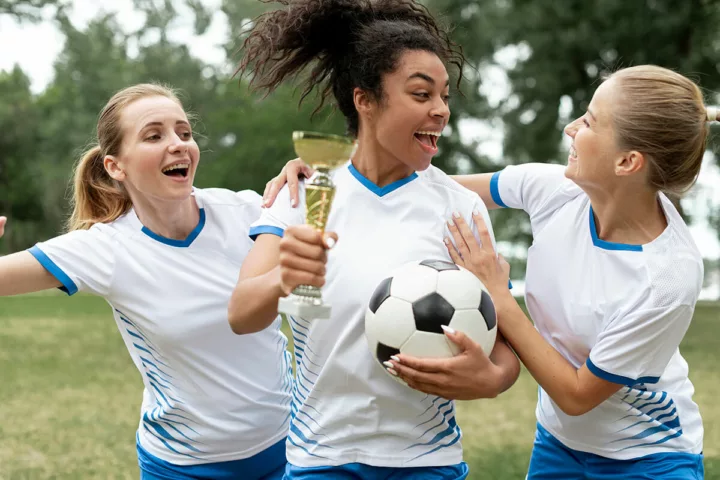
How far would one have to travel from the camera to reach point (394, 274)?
10.1 ft

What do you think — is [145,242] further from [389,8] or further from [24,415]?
[24,415]

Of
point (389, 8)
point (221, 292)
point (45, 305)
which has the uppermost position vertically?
point (389, 8)

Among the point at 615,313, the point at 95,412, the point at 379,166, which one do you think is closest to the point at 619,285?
the point at 615,313

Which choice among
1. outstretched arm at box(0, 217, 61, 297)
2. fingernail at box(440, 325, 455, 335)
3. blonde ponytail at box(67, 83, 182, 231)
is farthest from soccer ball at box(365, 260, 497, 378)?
blonde ponytail at box(67, 83, 182, 231)

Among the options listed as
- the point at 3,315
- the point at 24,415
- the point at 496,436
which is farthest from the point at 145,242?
the point at 3,315

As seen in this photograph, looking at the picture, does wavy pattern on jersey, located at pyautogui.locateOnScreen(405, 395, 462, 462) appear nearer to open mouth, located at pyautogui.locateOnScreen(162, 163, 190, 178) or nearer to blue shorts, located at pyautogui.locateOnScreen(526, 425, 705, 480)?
blue shorts, located at pyautogui.locateOnScreen(526, 425, 705, 480)

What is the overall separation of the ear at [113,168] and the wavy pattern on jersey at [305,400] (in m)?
1.17

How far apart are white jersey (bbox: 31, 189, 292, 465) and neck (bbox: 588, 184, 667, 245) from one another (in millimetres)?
1532

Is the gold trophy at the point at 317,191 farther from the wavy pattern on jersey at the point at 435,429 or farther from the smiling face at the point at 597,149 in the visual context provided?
the smiling face at the point at 597,149

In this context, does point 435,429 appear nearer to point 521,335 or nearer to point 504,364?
point 504,364

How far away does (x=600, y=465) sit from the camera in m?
3.69

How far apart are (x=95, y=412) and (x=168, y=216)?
6.14 metres

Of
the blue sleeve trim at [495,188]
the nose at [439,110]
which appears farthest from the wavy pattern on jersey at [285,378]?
the nose at [439,110]

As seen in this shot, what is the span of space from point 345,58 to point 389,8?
0.92ft
